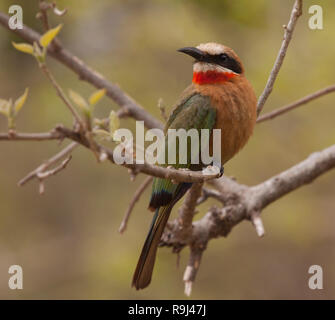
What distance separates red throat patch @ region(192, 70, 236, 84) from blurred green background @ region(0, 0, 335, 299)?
1.33 meters

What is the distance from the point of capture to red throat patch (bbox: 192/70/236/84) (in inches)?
118

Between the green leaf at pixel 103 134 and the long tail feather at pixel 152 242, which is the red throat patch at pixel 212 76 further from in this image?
the green leaf at pixel 103 134

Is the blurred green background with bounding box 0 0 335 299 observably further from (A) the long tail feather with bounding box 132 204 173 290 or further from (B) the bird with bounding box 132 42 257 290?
(A) the long tail feather with bounding box 132 204 173 290

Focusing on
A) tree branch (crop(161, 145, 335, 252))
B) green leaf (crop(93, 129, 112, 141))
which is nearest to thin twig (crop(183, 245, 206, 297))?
tree branch (crop(161, 145, 335, 252))

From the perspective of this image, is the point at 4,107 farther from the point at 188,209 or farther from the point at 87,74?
the point at 87,74

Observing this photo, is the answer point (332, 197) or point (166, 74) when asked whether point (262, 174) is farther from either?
point (166, 74)

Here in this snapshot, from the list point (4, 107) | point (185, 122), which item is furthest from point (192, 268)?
point (4, 107)

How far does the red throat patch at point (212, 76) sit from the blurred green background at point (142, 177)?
133 cm

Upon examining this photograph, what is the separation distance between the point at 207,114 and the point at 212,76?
0.23m

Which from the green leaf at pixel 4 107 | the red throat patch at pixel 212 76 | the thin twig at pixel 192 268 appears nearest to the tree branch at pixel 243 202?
the thin twig at pixel 192 268

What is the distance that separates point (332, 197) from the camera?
5039 millimetres

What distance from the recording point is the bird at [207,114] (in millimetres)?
2748

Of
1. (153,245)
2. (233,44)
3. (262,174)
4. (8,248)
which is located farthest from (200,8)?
(8,248)

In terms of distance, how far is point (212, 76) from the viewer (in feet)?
9.82
